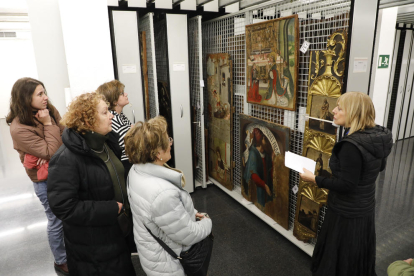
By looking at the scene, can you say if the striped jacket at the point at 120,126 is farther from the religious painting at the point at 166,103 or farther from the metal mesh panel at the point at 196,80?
the metal mesh panel at the point at 196,80

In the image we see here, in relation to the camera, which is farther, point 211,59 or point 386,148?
point 211,59

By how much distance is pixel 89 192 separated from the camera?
159 centimetres

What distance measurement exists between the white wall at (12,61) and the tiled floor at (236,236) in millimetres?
7905

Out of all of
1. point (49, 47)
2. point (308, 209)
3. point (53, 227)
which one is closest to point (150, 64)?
point (49, 47)

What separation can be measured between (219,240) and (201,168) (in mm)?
1485

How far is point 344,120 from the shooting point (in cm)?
181

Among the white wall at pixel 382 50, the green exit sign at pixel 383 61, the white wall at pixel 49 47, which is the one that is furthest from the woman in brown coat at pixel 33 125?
the green exit sign at pixel 383 61

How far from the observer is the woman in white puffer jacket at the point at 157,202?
54.1 inches

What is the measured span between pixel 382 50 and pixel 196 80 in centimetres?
348

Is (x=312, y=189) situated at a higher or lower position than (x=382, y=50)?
lower

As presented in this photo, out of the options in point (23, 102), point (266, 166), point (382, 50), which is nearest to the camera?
point (23, 102)

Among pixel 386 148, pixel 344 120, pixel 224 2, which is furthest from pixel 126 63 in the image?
pixel 386 148

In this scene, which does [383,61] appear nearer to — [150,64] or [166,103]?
[166,103]

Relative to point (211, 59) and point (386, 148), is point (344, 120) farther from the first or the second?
point (211, 59)
